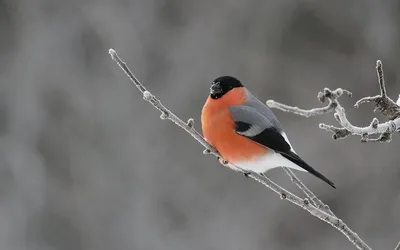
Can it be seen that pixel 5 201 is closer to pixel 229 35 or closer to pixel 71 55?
pixel 71 55

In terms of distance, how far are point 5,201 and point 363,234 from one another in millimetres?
2030

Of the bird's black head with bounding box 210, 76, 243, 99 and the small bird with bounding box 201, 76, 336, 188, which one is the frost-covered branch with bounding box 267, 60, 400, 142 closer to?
the small bird with bounding box 201, 76, 336, 188

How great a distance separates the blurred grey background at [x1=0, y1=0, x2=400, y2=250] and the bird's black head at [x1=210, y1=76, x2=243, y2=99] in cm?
169

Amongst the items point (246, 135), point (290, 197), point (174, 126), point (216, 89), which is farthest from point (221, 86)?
point (174, 126)

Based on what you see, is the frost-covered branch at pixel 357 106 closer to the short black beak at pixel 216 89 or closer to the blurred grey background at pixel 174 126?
the short black beak at pixel 216 89

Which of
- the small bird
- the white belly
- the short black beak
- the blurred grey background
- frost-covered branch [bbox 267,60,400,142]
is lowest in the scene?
frost-covered branch [bbox 267,60,400,142]

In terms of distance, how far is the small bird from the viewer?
1049mm

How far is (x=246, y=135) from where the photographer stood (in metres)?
1.07

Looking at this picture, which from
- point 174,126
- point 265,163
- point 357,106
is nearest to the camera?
point 357,106

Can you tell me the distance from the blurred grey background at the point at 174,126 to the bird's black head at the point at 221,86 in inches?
66.5

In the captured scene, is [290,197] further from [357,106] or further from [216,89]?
[216,89]

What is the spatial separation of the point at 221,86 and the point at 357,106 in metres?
0.49

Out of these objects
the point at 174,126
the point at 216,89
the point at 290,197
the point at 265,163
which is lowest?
the point at 290,197

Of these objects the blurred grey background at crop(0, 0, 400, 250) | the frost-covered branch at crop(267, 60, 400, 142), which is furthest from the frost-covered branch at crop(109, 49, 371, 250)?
the blurred grey background at crop(0, 0, 400, 250)
